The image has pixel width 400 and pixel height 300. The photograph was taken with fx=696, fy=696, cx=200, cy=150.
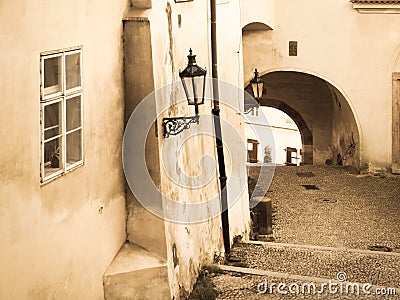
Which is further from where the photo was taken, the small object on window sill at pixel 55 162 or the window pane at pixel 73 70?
the window pane at pixel 73 70

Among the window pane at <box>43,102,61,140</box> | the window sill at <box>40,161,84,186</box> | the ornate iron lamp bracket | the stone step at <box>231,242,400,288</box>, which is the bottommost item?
the stone step at <box>231,242,400,288</box>

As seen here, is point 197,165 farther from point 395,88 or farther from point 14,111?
point 395,88

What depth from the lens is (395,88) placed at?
16.4 meters

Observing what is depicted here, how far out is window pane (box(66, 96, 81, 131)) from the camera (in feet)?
17.7

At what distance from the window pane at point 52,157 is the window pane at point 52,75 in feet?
1.24

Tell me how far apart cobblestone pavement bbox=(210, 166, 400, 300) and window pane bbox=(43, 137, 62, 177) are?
9.95 feet

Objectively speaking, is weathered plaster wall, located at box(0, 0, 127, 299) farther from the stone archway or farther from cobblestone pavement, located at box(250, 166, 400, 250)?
the stone archway

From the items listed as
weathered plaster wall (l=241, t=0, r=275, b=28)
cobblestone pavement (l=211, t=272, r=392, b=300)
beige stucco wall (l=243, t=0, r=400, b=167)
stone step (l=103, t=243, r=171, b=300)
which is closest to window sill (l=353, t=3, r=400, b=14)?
beige stucco wall (l=243, t=0, r=400, b=167)

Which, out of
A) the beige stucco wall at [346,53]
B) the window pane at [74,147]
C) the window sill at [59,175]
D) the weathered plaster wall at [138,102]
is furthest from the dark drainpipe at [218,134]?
the beige stucco wall at [346,53]

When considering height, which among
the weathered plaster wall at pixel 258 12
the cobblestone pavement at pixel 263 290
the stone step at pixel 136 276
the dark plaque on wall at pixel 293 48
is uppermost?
the weathered plaster wall at pixel 258 12

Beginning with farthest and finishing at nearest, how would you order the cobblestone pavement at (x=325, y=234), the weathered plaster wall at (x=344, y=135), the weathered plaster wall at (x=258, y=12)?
the weathered plaster wall at (x=344, y=135)
the weathered plaster wall at (x=258, y=12)
the cobblestone pavement at (x=325, y=234)

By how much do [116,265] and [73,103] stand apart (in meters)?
1.73

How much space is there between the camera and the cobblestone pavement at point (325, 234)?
27.2 ft

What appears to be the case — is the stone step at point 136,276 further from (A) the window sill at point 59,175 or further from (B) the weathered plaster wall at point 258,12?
(B) the weathered plaster wall at point 258,12
